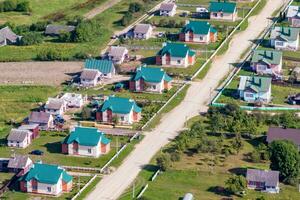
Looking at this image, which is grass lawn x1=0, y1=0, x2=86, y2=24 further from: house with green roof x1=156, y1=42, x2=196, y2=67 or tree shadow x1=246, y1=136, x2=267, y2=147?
tree shadow x1=246, y1=136, x2=267, y2=147

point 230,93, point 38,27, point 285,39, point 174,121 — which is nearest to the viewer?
point 174,121

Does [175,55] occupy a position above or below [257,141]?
above

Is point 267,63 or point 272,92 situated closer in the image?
point 272,92

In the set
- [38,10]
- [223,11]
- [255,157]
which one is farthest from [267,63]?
[38,10]

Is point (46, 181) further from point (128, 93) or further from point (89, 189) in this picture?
point (128, 93)

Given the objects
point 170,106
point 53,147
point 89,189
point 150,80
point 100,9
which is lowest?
point 89,189

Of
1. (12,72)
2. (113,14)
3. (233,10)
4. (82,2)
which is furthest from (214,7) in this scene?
(12,72)

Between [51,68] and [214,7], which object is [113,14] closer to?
[214,7]

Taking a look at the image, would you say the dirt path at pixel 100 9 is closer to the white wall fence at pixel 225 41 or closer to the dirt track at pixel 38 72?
the white wall fence at pixel 225 41
